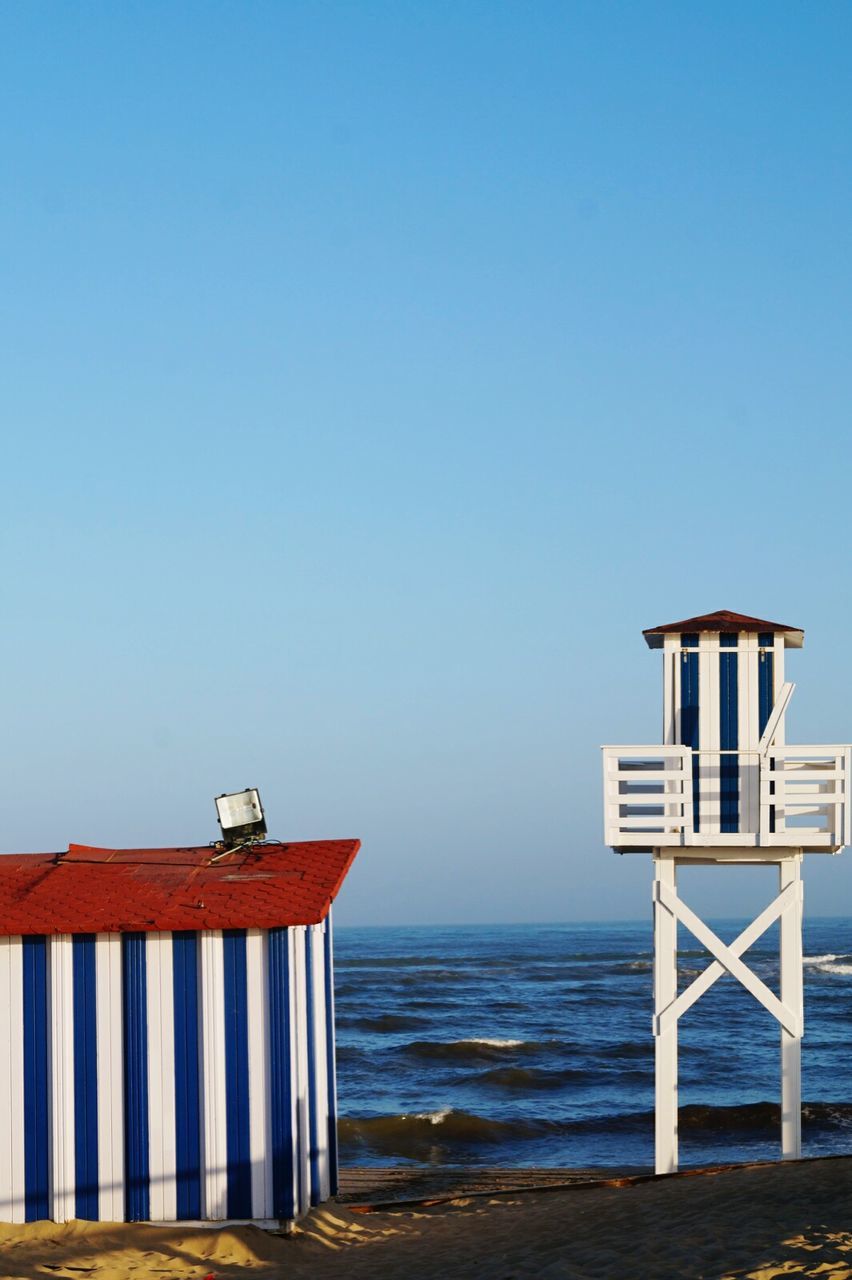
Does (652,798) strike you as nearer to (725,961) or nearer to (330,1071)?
(725,961)

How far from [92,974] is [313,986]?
213 cm

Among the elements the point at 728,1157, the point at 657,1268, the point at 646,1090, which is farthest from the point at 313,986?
the point at 646,1090

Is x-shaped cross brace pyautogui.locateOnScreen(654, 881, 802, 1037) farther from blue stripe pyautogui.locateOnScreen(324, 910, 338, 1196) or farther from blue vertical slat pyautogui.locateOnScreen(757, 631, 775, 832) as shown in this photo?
blue stripe pyautogui.locateOnScreen(324, 910, 338, 1196)

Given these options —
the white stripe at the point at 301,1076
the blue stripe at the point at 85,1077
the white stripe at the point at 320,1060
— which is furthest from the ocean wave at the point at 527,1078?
the blue stripe at the point at 85,1077

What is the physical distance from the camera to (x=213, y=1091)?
1159 cm

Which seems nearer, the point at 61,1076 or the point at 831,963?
the point at 61,1076

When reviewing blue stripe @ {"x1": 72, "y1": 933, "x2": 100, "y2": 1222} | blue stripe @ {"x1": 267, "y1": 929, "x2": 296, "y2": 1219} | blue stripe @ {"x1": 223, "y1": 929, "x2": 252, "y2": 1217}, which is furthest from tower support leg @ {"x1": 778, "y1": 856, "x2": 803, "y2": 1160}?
blue stripe @ {"x1": 72, "y1": 933, "x2": 100, "y2": 1222}

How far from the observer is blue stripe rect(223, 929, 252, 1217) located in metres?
11.6

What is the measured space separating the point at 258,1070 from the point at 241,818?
10.1 feet

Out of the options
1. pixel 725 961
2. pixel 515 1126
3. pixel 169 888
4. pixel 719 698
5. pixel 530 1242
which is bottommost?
pixel 515 1126

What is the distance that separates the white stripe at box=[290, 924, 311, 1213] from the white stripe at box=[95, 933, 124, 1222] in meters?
1.47

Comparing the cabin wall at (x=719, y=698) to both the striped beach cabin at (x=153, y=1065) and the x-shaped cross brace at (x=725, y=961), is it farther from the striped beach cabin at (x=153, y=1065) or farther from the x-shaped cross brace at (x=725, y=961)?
the striped beach cabin at (x=153, y=1065)

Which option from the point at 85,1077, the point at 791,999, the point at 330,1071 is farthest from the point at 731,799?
the point at 85,1077

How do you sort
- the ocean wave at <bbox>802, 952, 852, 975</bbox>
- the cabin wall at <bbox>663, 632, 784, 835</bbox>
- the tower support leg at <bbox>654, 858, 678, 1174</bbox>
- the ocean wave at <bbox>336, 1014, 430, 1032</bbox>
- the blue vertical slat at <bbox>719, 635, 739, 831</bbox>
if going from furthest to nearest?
the ocean wave at <bbox>802, 952, 852, 975</bbox>
the ocean wave at <bbox>336, 1014, 430, 1032</bbox>
the cabin wall at <bbox>663, 632, 784, 835</bbox>
the blue vertical slat at <bbox>719, 635, 739, 831</bbox>
the tower support leg at <bbox>654, 858, 678, 1174</bbox>
